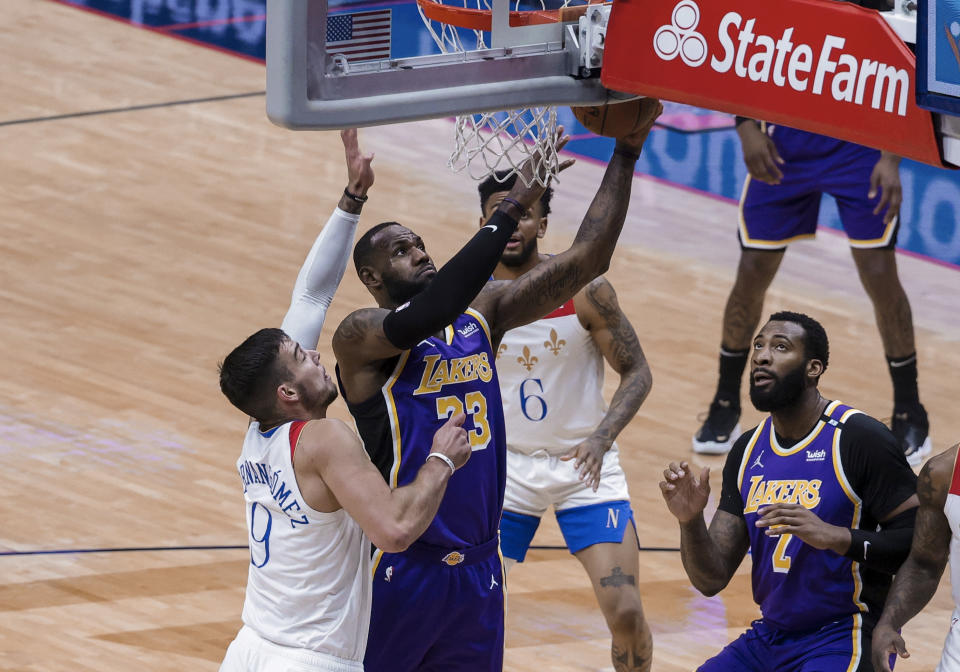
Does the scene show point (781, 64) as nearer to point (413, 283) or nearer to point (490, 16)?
point (490, 16)

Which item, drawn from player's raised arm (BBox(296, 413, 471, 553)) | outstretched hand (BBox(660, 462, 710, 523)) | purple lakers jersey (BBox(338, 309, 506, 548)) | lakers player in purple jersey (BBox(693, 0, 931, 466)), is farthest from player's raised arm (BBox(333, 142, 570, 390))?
lakers player in purple jersey (BBox(693, 0, 931, 466))

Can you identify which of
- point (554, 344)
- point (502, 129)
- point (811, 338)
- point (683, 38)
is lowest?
point (554, 344)

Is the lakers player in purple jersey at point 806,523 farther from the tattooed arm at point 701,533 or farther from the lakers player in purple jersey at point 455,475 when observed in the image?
the lakers player in purple jersey at point 455,475

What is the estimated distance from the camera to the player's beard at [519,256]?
6.51 metres

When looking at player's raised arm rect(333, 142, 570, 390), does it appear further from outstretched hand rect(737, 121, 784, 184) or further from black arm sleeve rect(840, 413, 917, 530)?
outstretched hand rect(737, 121, 784, 184)

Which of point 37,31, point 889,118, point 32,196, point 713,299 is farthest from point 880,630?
point 37,31

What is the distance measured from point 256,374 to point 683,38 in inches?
56.7

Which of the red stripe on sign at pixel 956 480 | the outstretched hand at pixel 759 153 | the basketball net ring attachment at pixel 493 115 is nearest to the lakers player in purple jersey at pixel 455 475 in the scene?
the basketball net ring attachment at pixel 493 115

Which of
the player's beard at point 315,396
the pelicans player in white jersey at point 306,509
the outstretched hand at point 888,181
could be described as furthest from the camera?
the outstretched hand at point 888,181

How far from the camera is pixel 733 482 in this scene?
5605mm

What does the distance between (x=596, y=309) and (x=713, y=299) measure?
13.7ft

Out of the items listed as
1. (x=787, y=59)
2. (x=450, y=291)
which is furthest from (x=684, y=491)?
(x=787, y=59)

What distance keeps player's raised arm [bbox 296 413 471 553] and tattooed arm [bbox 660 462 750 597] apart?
785mm

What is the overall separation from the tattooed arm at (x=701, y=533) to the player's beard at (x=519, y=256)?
1346 mm
